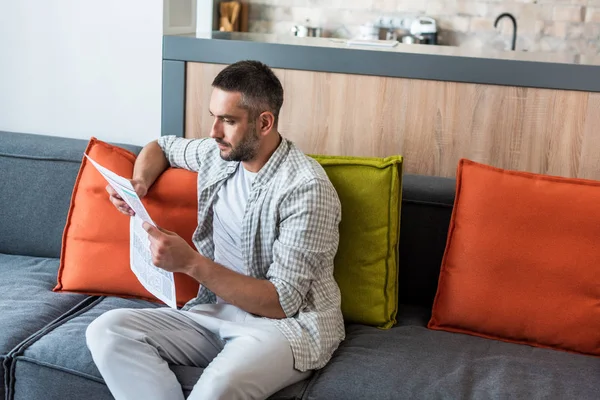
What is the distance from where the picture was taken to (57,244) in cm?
253

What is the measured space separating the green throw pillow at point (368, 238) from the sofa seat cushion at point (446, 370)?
0.26 ft

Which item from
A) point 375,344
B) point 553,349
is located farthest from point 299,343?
point 553,349

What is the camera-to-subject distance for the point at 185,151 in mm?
2303

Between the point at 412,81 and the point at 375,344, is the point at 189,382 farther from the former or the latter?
the point at 412,81

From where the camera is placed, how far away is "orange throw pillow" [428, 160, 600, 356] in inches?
81.5

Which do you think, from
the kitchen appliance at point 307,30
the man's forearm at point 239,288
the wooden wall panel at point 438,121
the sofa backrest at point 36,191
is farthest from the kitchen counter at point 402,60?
the kitchen appliance at point 307,30

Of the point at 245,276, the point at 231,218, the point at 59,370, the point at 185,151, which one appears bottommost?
the point at 59,370

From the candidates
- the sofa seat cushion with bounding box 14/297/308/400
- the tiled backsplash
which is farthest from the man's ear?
the tiled backsplash

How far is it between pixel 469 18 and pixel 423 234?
248 centimetres

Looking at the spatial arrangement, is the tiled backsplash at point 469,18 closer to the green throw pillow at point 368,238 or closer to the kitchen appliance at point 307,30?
the kitchen appliance at point 307,30

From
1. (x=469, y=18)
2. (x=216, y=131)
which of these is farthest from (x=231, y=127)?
(x=469, y=18)

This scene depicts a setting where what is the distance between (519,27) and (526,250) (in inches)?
104

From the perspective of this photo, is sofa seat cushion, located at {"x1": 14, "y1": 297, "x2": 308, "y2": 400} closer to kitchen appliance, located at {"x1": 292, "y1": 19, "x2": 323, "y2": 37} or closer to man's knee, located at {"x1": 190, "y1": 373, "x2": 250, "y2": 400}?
man's knee, located at {"x1": 190, "y1": 373, "x2": 250, "y2": 400}

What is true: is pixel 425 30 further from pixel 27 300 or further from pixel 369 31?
pixel 27 300
